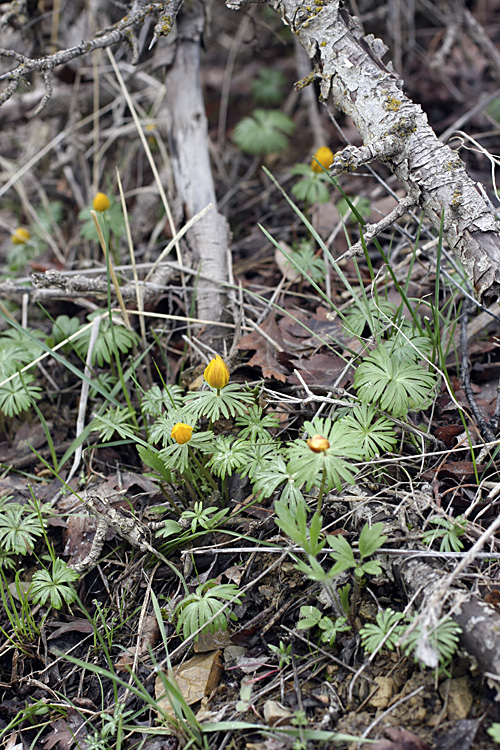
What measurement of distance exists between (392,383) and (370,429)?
0.55 feet

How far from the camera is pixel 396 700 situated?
4.65ft

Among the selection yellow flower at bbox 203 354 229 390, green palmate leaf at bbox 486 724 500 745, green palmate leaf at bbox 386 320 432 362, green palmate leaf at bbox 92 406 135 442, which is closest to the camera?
green palmate leaf at bbox 486 724 500 745

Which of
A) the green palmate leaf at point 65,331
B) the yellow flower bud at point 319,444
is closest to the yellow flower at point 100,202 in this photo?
the green palmate leaf at point 65,331

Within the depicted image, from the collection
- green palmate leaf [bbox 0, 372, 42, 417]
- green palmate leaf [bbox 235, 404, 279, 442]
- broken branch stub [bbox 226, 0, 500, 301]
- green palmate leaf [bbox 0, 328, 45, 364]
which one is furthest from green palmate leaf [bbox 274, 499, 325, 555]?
green palmate leaf [bbox 0, 328, 45, 364]

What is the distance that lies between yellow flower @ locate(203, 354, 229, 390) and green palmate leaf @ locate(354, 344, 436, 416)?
445 mm

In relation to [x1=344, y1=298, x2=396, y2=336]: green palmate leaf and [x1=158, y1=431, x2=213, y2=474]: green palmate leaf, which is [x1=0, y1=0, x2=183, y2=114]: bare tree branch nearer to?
[x1=344, y1=298, x2=396, y2=336]: green palmate leaf

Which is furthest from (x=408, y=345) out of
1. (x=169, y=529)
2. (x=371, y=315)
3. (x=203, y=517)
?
(x=169, y=529)

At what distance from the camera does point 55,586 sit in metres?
1.88

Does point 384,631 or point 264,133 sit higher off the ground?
point 264,133

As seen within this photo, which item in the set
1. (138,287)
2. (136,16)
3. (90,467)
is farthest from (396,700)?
(136,16)

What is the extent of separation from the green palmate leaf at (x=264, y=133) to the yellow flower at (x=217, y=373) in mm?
2245

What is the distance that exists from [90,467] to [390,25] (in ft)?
11.6

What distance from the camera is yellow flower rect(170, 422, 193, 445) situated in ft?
5.84

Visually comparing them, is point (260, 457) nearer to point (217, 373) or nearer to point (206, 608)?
point (217, 373)
